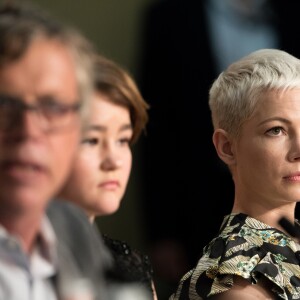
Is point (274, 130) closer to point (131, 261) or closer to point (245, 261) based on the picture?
point (245, 261)

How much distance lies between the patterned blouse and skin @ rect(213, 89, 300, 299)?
0.02 meters

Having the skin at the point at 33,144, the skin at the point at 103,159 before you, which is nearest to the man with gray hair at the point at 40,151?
the skin at the point at 33,144

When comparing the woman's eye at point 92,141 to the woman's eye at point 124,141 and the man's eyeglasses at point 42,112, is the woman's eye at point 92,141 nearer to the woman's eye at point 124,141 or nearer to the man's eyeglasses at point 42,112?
the woman's eye at point 124,141

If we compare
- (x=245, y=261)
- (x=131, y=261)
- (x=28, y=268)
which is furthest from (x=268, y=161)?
(x=28, y=268)

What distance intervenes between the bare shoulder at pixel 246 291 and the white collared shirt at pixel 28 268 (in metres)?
0.65

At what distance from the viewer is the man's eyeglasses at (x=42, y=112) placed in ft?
3.19

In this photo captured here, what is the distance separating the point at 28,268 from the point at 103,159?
0.43 m

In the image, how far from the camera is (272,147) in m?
1.70

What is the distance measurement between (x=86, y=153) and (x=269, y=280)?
435 millimetres

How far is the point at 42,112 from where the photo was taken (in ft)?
3.23

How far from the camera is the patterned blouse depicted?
1.64 metres

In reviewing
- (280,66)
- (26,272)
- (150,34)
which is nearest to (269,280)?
(280,66)

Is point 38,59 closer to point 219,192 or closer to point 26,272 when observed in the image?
point 26,272

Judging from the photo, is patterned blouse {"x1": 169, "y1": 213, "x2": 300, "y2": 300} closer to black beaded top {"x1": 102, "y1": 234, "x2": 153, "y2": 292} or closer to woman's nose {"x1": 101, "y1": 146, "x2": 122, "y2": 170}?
black beaded top {"x1": 102, "y1": 234, "x2": 153, "y2": 292}
